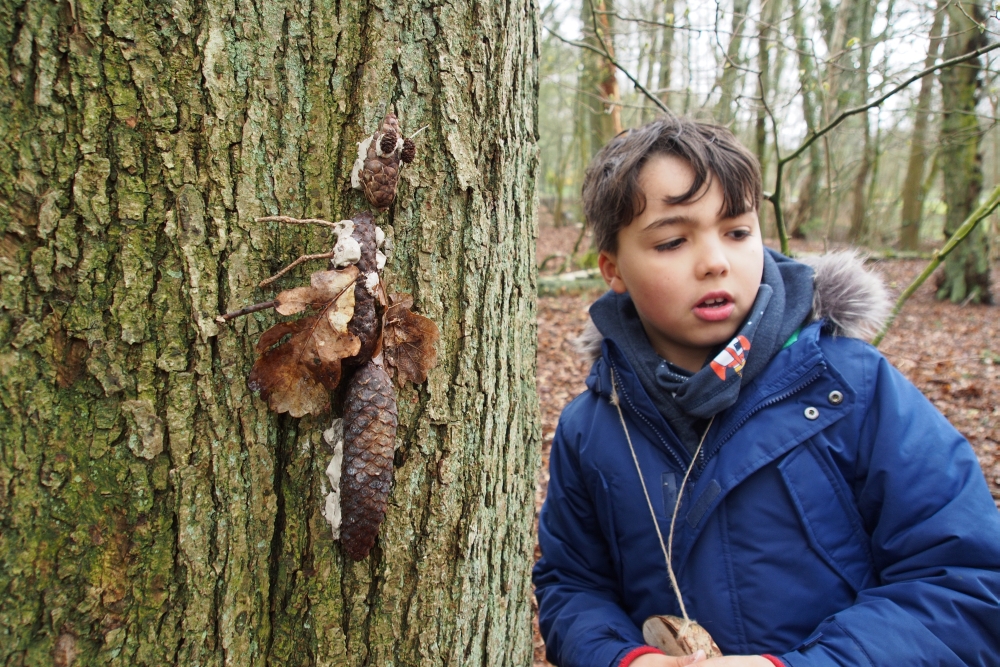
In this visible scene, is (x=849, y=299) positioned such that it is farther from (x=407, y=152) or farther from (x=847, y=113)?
(x=847, y=113)

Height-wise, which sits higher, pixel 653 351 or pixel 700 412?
pixel 653 351

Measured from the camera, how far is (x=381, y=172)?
3.59 feet

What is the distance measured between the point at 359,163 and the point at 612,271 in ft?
3.87

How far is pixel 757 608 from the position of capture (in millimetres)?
1646

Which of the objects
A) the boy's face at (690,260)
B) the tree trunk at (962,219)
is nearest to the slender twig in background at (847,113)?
the boy's face at (690,260)

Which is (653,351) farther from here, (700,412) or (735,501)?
(735,501)

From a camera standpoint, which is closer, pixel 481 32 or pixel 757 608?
pixel 481 32

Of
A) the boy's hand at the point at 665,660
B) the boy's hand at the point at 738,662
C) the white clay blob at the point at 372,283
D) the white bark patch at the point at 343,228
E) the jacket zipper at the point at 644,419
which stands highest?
the white bark patch at the point at 343,228

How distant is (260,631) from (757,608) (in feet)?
4.32

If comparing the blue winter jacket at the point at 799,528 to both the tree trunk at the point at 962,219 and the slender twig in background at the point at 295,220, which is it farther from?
the tree trunk at the point at 962,219

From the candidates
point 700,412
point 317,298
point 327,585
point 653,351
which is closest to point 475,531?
point 327,585

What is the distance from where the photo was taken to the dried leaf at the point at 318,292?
1.01 meters

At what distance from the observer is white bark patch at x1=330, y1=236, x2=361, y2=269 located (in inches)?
42.3

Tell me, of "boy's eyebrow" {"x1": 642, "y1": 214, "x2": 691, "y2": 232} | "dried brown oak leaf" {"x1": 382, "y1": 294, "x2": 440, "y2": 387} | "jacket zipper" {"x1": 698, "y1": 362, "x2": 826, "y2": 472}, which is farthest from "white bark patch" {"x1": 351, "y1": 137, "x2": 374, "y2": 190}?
"jacket zipper" {"x1": 698, "y1": 362, "x2": 826, "y2": 472}
